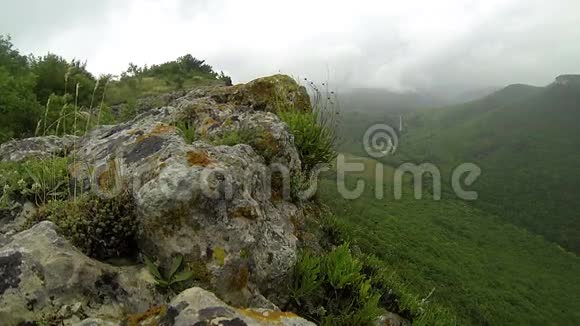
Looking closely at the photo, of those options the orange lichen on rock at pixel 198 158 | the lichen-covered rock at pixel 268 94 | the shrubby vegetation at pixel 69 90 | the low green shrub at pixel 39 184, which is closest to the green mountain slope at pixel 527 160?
the shrubby vegetation at pixel 69 90

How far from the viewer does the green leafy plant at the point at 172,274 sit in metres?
4.43

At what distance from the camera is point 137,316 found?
159 inches

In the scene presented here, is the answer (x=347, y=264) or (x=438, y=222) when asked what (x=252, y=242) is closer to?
(x=347, y=264)

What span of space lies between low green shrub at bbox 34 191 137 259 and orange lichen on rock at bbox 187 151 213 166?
791mm

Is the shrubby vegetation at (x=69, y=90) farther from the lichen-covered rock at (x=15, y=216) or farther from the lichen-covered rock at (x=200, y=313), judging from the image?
the lichen-covered rock at (x=200, y=313)

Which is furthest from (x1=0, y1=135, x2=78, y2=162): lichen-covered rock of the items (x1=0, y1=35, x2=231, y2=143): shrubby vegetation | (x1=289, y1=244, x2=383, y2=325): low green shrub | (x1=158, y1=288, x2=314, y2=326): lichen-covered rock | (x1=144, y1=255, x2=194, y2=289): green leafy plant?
(x1=158, y1=288, x2=314, y2=326): lichen-covered rock

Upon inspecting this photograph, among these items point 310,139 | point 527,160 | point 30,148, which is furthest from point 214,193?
point 527,160

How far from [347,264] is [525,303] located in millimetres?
60547

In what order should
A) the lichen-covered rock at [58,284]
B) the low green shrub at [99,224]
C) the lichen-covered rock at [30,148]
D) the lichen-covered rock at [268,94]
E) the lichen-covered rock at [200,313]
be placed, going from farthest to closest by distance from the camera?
the lichen-covered rock at [268,94] < the lichen-covered rock at [30,148] < the low green shrub at [99,224] < the lichen-covered rock at [58,284] < the lichen-covered rock at [200,313]

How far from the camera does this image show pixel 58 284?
13.1 ft

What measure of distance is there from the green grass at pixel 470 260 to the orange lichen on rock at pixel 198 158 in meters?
17.4

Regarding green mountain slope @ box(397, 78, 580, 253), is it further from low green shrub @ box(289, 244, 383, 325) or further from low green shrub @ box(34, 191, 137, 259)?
low green shrub @ box(34, 191, 137, 259)

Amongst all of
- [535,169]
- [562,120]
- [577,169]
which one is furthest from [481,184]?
[562,120]

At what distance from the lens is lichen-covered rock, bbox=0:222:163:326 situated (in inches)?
150
